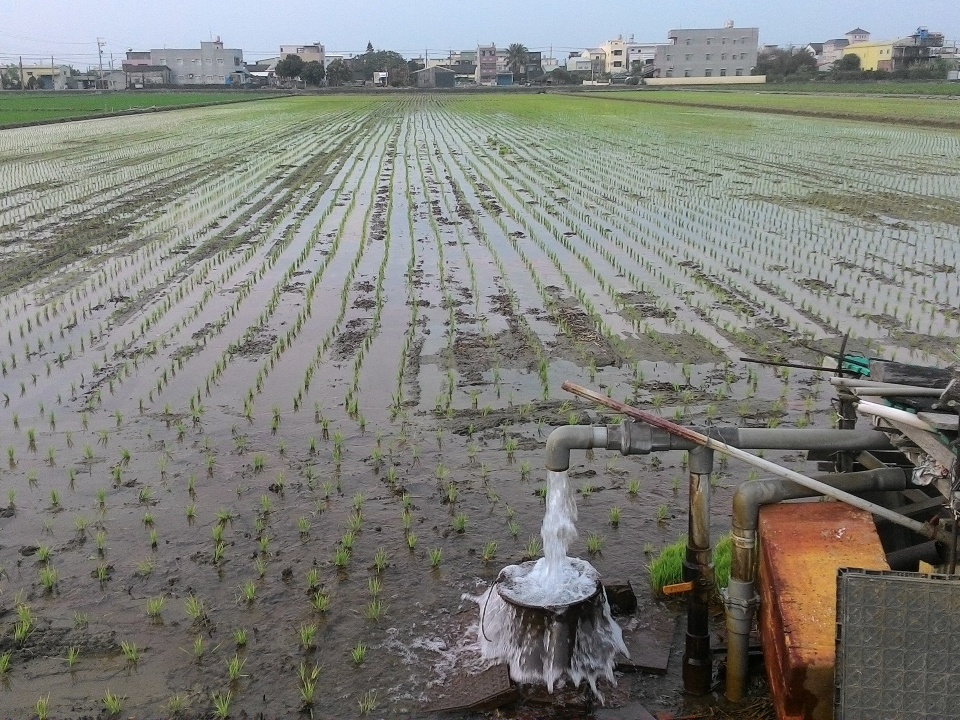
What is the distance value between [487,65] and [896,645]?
120m

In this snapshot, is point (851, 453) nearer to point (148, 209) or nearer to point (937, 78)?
point (148, 209)

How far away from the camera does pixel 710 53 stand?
88500mm

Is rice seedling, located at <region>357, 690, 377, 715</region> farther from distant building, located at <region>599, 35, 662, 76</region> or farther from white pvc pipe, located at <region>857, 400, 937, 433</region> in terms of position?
distant building, located at <region>599, 35, 662, 76</region>

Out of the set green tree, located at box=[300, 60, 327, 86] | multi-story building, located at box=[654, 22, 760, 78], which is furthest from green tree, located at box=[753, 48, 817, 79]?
green tree, located at box=[300, 60, 327, 86]

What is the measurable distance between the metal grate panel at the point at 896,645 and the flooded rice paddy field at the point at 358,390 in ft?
3.21

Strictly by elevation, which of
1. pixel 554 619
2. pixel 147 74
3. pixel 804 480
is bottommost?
pixel 554 619

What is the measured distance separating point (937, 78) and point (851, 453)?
72438 mm

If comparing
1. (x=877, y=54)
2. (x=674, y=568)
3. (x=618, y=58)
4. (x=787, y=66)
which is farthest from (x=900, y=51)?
(x=674, y=568)

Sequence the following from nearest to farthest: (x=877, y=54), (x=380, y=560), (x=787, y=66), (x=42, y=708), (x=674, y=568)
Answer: (x=42, y=708), (x=674, y=568), (x=380, y=560), (x=787, y=66), (x=877, y=54)

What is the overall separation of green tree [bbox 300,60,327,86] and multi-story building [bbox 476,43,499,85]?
29914mm

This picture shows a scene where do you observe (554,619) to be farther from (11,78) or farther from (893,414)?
(11,78)

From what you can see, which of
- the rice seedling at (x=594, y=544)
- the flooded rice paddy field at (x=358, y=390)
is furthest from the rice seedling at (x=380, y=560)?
the rice seedling at (x=594, y=544)

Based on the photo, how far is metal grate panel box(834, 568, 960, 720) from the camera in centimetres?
259

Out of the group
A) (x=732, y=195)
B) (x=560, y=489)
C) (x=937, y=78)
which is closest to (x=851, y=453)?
Result: (x=560, y=489)
